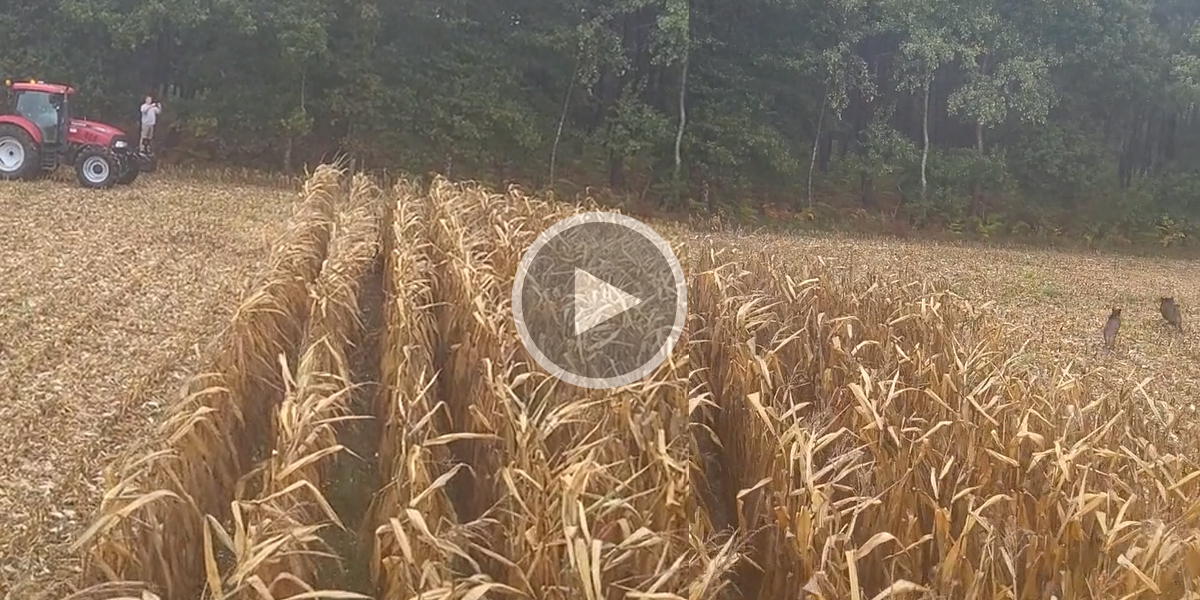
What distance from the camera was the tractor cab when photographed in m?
8.67

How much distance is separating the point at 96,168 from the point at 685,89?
23.5 feet

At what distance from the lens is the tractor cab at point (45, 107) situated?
8.67m

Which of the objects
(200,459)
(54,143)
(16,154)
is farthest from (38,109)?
(200,459)

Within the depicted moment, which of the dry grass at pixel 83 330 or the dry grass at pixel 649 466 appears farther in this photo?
the dry grass at pixel 83 330

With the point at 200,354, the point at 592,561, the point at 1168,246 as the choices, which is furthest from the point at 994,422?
the point at 1168,246

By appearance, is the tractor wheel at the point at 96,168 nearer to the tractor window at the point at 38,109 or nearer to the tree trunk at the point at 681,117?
the tractor window at the point at 38,109

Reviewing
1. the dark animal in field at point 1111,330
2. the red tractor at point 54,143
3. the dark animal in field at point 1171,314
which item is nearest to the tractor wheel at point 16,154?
the red tractor at point 54,143

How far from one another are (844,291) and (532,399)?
5.94 ft

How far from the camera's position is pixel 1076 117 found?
46.8ft

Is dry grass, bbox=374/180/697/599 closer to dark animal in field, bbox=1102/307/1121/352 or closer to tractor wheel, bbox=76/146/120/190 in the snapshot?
dark animal in field, bbox=1102/307/1121/352
